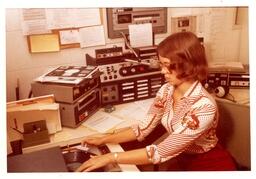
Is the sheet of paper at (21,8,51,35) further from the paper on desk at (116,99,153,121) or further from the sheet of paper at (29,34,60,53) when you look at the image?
the paper on desk at (116,99,153,121)

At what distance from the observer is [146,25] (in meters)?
1.74

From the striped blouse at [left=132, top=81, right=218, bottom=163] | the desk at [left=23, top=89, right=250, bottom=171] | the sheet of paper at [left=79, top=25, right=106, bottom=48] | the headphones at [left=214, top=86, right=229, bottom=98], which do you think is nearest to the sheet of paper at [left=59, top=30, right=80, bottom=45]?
the sheet of paper at [left=79, top=25, right=106, bottom=48]

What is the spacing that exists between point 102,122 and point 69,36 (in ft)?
1.61

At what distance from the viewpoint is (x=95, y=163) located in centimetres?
111

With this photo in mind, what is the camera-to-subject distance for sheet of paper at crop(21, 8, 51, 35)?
158cm

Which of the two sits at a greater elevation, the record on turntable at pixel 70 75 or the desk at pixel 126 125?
the record on turntable at pixel 70 75

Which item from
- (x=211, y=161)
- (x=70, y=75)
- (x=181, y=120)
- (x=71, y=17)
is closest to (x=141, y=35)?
(x=71, y=17)

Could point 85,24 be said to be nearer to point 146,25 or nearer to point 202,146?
point 146,25

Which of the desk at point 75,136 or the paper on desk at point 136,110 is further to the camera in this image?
the paper on desk at point 136,110

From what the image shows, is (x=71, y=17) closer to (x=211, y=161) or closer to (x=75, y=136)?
(x=75, y=136)

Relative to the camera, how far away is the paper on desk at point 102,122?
143 centimetres

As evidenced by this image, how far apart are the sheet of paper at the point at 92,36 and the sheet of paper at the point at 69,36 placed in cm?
2

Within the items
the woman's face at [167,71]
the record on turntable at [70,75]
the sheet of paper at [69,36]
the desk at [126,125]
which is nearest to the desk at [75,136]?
the desk at [126,125]

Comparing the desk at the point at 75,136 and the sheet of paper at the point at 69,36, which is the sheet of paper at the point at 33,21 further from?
the desk at the point at 75,136
